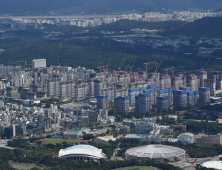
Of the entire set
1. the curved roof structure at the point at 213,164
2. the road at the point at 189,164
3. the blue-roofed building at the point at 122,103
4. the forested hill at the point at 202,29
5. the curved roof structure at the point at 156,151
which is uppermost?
the forested hill at the point at 202,29

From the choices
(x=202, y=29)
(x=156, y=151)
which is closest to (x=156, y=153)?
(x=156, y=151)

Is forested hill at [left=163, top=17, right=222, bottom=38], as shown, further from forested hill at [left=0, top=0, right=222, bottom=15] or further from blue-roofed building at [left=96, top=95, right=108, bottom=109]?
forested hill at [left=0, top=0, right=222, bottom=15]

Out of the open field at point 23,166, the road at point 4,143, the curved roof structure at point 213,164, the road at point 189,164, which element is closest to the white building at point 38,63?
the road at point 4,143

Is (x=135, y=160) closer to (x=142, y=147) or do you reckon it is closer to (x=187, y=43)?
(x=142, y=147)

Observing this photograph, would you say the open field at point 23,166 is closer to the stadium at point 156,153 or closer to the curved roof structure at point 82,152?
the curved roof structure at point 82,152

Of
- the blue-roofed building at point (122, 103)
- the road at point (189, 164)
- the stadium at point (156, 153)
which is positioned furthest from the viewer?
the blue-roofed building at point (122, 103)

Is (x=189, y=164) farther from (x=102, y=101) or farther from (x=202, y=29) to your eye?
(x=202, y=29)

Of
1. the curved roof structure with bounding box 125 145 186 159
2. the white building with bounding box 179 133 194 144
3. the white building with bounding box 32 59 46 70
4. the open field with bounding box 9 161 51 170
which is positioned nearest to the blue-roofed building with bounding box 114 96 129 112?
the white building with bounding box 179 133 194 144
